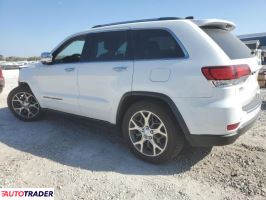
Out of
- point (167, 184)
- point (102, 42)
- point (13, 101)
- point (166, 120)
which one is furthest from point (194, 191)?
point (13, 101)

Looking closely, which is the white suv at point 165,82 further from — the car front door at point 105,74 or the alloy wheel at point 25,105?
the alloy wheel at point 25,105

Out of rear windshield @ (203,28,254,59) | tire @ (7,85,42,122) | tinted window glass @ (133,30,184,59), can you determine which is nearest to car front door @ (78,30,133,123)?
tinted window glass @ (133,30,184,59)

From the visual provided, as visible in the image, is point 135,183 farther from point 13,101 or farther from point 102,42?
point 13,101

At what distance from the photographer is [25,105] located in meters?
5.81

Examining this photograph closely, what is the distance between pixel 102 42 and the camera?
4398mm

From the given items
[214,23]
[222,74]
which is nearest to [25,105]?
[214,23]

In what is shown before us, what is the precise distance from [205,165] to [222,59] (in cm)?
144

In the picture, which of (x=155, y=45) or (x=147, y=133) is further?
(x=147, y=133)

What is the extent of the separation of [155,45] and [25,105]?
3.38 meters

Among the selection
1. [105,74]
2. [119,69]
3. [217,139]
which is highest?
[119,69]

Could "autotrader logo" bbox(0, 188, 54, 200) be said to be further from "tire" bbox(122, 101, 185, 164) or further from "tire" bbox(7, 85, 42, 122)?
"tire" bbox(7, 85, 42, 122)

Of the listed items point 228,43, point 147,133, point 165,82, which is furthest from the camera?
point 147,133

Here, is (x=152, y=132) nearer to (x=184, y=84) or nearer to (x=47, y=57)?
(x=184, y=84)

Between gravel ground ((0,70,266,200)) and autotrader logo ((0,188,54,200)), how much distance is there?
0.09m
